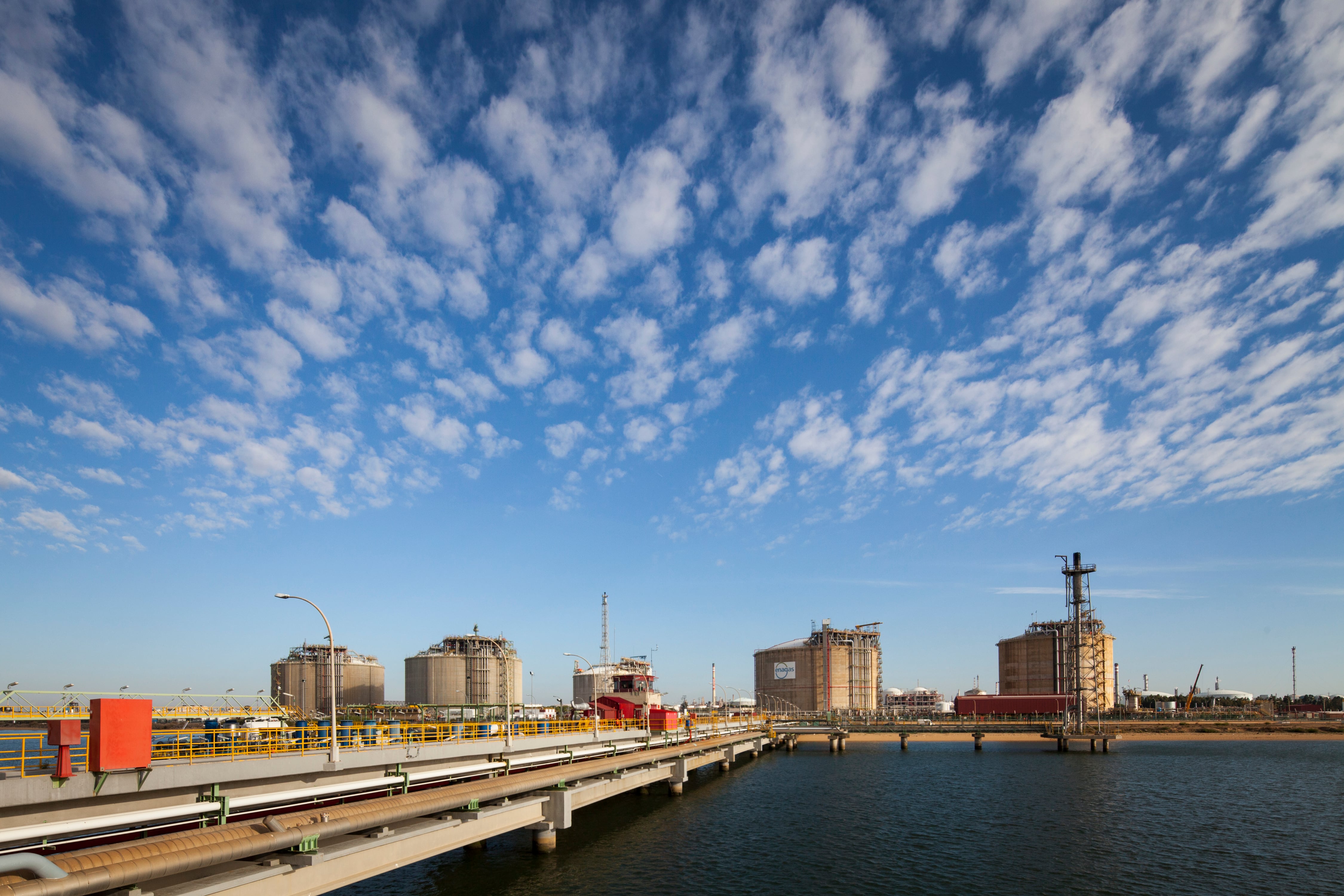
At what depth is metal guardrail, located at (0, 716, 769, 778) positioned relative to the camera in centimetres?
2269

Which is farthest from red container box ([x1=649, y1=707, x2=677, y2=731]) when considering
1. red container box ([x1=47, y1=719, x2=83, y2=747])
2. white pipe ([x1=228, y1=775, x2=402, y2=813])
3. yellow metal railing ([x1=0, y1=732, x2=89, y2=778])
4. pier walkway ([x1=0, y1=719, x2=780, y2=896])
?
red container box ([x1=47, y1=719, x2=83, y2=747])

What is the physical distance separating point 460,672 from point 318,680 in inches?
1045

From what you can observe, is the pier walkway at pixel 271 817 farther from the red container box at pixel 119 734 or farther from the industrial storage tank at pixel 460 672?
the industrial storage tank at pixel 460 672

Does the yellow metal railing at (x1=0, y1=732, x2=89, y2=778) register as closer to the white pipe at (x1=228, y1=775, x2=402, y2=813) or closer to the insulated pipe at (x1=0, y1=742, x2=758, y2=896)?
the insulated pipe at (x1=0, y1=742, x2=758, y2=896)

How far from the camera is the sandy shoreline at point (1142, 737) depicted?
122812mm

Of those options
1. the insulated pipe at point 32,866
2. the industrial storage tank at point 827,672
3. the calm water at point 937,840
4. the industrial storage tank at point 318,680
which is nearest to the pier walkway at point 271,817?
the insulated pipe at point 32,866

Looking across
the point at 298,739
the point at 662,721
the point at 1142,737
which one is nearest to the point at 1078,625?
the point at 1142,737

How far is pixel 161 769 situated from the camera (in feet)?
69.8

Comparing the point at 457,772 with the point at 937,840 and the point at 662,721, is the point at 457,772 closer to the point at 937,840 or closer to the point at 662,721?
the point at 937,840

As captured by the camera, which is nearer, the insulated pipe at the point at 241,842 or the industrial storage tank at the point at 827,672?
the insulated pipe at the point at 241,842

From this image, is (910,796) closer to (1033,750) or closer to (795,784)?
(795,784)

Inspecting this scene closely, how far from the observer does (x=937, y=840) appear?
41812mm

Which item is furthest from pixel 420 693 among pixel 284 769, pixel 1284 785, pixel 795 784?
pixel 1284 785

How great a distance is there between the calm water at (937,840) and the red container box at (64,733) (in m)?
15.5
